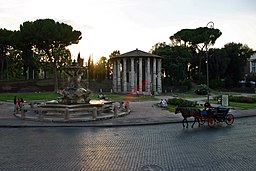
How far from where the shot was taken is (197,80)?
75.6m

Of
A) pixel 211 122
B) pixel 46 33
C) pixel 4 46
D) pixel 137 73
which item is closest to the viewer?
pixel 211 122

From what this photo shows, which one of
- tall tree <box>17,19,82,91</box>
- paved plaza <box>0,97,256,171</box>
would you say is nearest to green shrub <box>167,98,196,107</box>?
paved plaza <box>0,97,256,171</box>

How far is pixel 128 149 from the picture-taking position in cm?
1096

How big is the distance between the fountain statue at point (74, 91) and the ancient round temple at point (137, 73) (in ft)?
113

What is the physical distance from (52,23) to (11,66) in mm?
27055

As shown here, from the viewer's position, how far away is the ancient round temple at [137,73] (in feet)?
201

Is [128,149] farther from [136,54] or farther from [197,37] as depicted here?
[197,37]

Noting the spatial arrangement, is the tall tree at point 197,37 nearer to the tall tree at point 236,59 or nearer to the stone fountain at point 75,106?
the tall tree at point 236,59

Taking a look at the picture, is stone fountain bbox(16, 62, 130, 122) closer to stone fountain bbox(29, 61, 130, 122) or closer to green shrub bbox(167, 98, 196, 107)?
stone fountain bbox(29, 61, 130, 122)

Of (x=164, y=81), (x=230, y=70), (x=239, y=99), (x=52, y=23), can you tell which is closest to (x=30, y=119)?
(x=239, y=99)

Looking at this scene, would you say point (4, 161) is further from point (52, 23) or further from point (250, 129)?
point (52, 23)

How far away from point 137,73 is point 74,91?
40955 millimetres

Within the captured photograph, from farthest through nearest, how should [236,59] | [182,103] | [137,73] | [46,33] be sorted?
[236,59]
[137,73]
[46,33]
[182,103]

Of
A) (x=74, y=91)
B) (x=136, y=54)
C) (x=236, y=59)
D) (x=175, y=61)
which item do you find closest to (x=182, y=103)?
(x=74, y=91)
